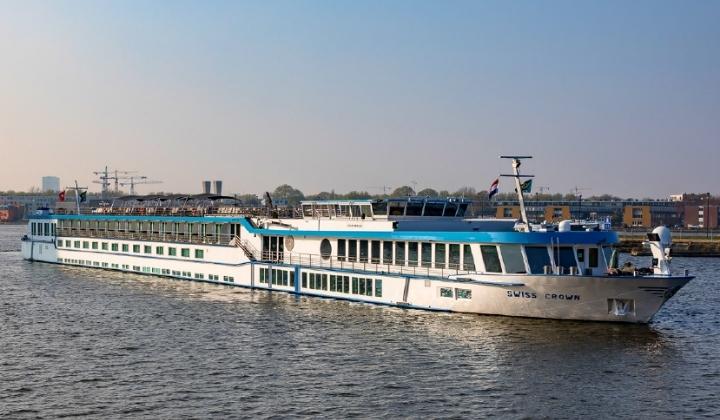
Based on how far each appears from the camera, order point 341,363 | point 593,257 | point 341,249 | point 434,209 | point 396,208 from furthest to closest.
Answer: point 341,249, point 434,209, point 396,208, point 593,257, point 341,363

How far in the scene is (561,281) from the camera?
45.3 meters

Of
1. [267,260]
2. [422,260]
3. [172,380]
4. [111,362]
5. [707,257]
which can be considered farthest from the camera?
[707,257]

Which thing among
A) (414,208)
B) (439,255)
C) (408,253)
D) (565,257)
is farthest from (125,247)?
(565,257)

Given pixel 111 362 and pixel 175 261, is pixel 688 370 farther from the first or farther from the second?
pixel 175 261

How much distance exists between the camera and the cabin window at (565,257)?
153 feet

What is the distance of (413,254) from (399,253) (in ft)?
4.47

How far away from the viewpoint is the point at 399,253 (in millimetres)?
55219

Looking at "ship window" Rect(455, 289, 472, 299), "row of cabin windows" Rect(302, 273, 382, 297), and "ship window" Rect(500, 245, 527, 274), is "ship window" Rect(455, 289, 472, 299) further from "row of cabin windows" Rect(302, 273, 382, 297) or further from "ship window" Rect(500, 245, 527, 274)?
"row of cabin windows" Rect(302, 273, 382, 297)

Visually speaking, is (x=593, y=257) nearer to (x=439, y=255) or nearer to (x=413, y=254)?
(x=439, y=255)

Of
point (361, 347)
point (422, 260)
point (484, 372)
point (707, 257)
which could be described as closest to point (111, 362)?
point (361, 347)

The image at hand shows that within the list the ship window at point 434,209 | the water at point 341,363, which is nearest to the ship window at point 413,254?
the water at point 341,363

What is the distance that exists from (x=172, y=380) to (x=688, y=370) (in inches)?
926

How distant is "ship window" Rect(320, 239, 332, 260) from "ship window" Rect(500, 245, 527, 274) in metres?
17.2

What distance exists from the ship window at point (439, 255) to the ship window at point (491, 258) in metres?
3.72
